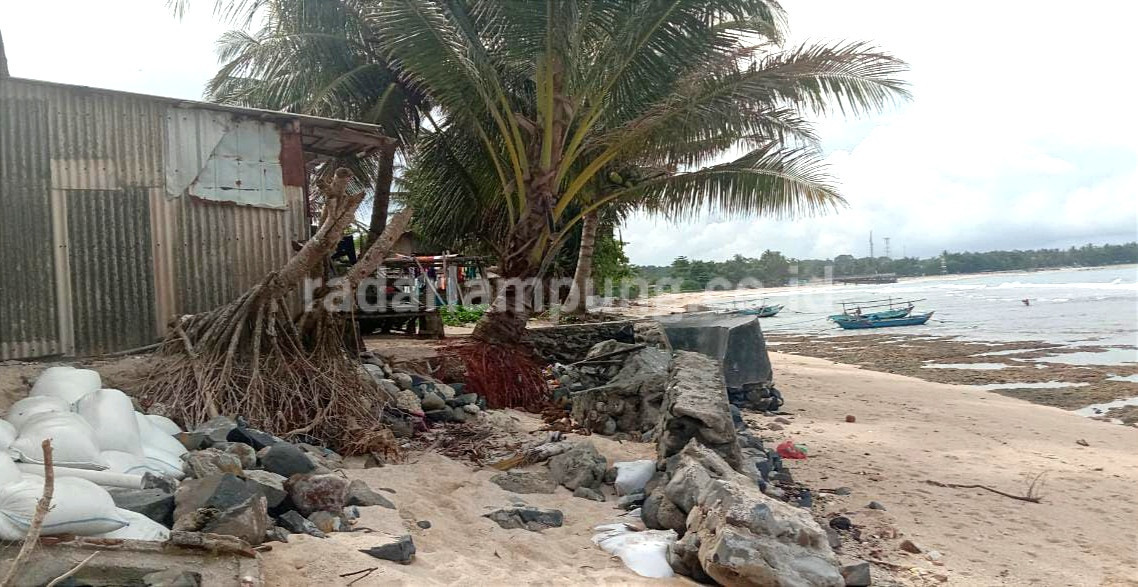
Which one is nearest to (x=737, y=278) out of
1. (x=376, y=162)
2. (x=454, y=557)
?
(x=376, y=162)

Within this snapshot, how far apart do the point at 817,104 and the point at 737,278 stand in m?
63.7

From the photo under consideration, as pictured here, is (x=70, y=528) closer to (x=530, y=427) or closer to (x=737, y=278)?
(x=530, y=427)

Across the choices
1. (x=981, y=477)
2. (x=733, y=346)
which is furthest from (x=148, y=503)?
(x=733, y=346)

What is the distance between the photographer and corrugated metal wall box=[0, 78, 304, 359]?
20.3ft

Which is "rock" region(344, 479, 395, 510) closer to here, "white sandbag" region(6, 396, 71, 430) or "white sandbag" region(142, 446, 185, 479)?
"white sandbag" region(142, 446, 185, 479)

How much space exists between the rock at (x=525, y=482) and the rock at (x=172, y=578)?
8.23 ft

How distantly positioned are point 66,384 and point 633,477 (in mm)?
3499

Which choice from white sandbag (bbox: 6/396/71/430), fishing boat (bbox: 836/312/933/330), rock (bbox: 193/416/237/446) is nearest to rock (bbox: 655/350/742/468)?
rock (bbox: 193/416/237/446)

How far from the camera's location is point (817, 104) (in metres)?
9.60

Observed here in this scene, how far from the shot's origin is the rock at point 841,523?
457 cm

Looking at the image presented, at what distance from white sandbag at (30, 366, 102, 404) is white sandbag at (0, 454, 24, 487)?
1475 mm

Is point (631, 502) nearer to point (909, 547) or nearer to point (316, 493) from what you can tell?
point (909, 547)

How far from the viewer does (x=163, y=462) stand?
3.72 metres

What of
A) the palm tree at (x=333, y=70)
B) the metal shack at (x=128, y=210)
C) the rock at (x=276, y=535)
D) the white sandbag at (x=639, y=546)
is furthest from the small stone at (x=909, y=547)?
the palm tree at (x=333, y=70)
